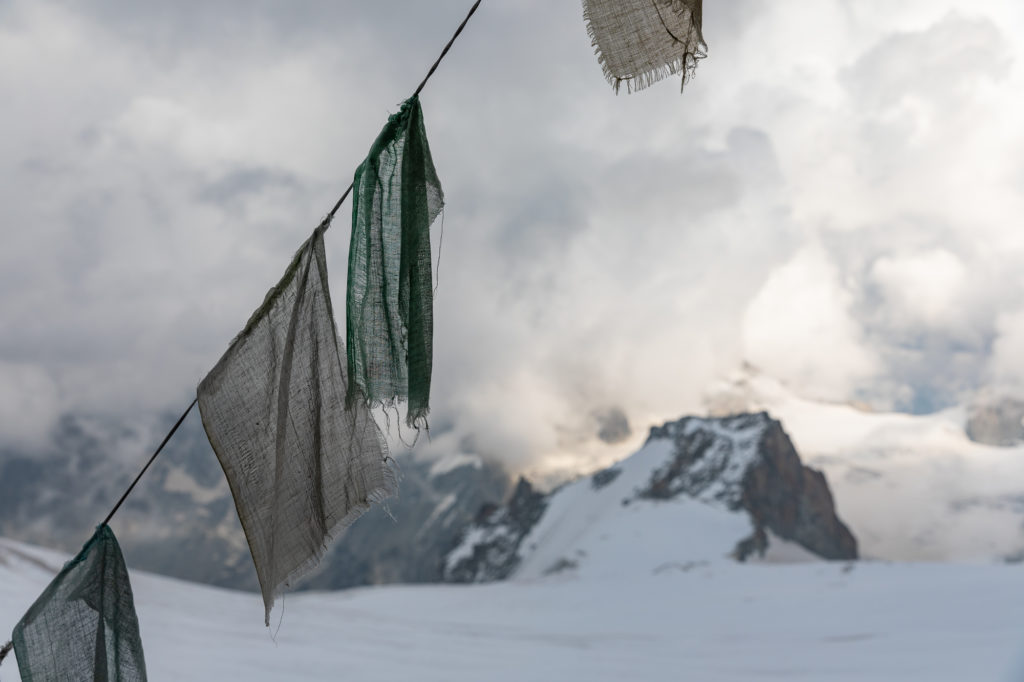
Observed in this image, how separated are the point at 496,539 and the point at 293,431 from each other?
162 metres

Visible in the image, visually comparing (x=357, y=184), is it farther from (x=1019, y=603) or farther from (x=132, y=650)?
(x=1019, y=603)

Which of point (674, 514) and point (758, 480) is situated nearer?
point (674, 514)

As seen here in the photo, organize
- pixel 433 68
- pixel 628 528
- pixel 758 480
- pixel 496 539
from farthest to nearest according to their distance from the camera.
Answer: pixel 496 539 < pixel 758 480 < pixel 628 528 < pixel 433 68

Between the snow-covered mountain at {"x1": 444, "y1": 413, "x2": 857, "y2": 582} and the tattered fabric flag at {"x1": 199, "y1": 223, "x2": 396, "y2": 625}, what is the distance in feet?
307

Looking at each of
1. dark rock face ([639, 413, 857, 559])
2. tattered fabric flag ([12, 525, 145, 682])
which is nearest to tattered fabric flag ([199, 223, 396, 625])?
tattered fabric flag ([12, 525, 145, 682])

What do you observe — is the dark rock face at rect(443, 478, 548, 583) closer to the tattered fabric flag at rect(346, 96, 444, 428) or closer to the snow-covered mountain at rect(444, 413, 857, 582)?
the snow-covered mountain at rect(444, 413, 857, 582)

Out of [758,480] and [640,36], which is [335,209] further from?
[758,480]

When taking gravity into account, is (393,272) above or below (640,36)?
below

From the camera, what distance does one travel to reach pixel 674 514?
115750 millimetres

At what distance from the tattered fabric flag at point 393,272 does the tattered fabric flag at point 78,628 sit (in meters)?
A: 1.74

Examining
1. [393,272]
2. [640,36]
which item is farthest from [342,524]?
[640,36]

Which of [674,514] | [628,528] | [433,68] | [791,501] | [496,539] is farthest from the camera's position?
[496,539]

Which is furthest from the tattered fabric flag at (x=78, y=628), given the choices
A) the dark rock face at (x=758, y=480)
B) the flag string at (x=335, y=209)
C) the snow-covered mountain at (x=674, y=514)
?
the dark rock face at (x=758, y=480)

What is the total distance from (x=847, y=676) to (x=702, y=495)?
4853 inches
